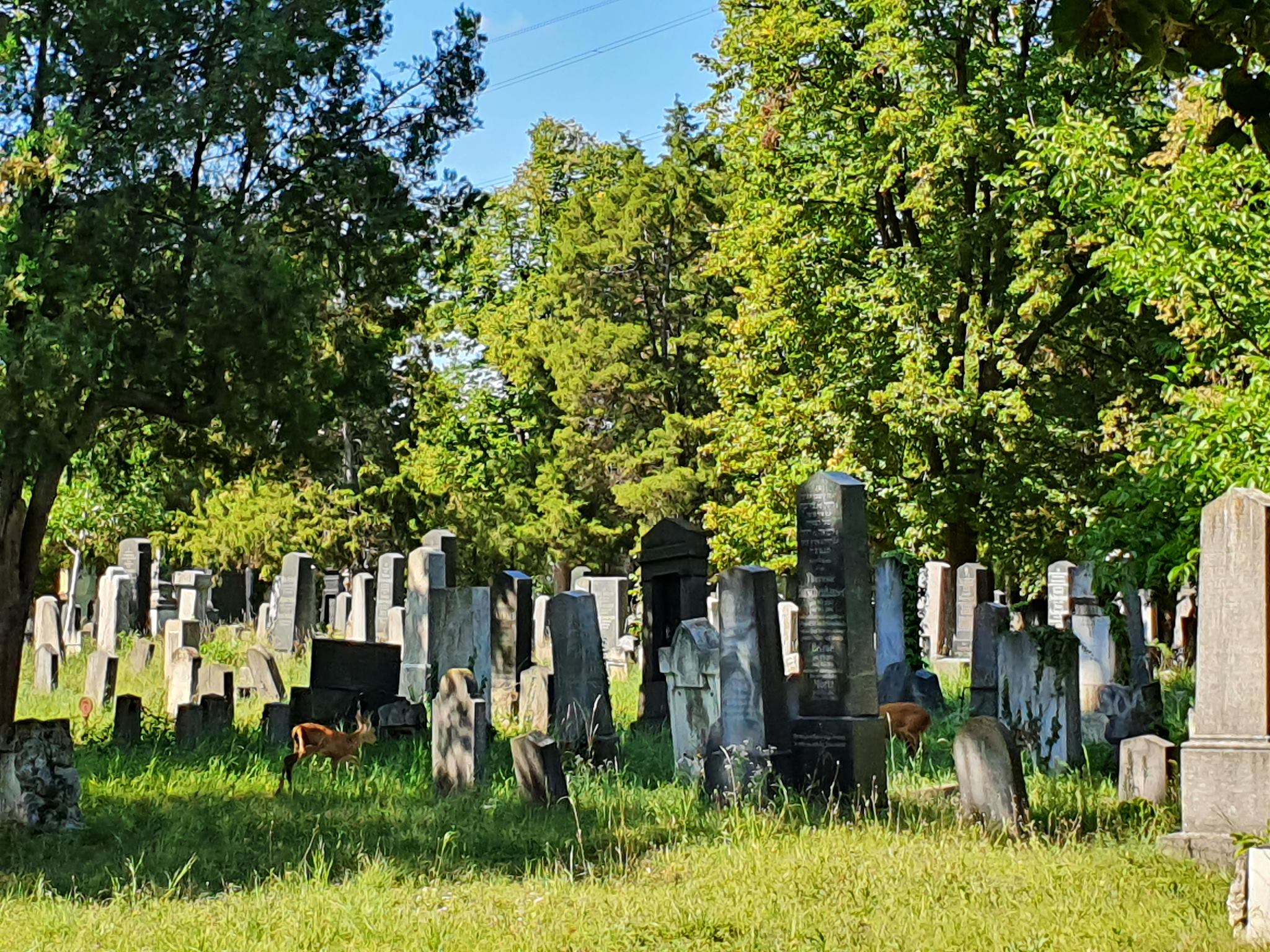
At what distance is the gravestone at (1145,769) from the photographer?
10.1 m

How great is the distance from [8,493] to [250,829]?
440 cm

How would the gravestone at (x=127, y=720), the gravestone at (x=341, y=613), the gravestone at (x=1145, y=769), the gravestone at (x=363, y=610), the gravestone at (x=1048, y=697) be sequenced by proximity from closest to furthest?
the gravestone at (x=1145, y=769), the gravestone at (x=1048, y=697), the gravestone at (x=127, y=720), the gravestone at (x=363, y=610), the gravestone at (x=341, y=613)

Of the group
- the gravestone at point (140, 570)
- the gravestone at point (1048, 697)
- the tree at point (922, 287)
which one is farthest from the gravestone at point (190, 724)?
the gravestone at point (140, 570)

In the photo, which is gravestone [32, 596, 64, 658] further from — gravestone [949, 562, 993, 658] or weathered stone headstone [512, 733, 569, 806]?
weathered stone headstone [512, 733, 569, 806]

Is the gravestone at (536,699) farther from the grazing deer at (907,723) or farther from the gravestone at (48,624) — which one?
the gravestone at (48,624)

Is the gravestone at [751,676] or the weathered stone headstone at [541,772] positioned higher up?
the gravestone at [751,676]

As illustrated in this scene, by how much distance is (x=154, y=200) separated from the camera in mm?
12562

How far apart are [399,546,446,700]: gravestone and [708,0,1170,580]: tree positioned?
7.81 m


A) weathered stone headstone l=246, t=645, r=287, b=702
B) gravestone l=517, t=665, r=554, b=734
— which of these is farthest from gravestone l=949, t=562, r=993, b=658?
weathered stone headstone l=246, t=645, r=287, b=702

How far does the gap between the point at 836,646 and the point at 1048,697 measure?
7.07ft

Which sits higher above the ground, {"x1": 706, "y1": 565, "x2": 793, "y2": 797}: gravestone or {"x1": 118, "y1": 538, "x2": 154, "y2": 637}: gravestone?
{"x1": 118, "y1": 538, "x2": 154, "y2": 637}: gravestone

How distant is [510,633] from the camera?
1636 cm

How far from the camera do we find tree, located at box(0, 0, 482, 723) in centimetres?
1155

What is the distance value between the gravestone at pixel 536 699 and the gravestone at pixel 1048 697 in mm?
4125
